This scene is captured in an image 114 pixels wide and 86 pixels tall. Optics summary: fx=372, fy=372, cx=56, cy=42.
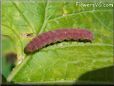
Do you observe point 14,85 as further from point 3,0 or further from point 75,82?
point 3,0

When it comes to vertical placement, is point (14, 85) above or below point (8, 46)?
below

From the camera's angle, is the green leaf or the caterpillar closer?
the green leaf

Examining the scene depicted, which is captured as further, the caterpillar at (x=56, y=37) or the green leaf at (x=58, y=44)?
the caterpillar at (x=56, y=37)

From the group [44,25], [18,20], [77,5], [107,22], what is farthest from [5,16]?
[107,22]
